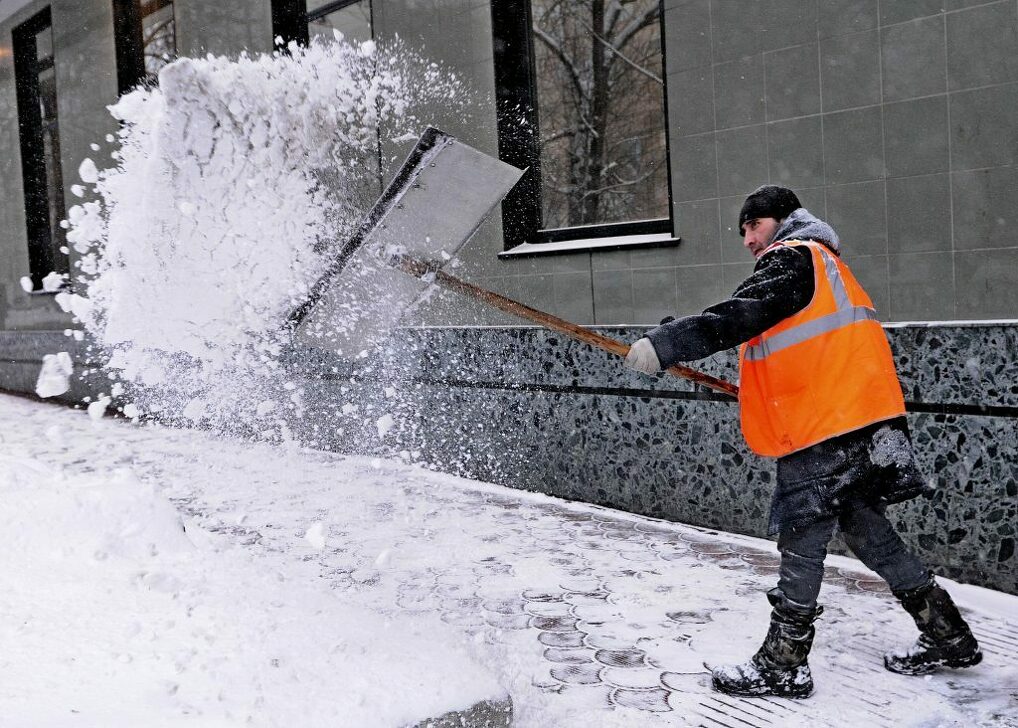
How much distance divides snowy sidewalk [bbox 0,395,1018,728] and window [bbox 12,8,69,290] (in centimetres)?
736

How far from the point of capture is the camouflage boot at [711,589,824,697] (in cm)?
311

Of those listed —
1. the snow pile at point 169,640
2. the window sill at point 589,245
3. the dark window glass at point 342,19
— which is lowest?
the snow pile at point 169,640

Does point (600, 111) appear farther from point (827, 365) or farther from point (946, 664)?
point (946, 664)

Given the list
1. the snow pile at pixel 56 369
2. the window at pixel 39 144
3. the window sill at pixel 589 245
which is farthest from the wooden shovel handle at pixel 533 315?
the window at pixel 39 144

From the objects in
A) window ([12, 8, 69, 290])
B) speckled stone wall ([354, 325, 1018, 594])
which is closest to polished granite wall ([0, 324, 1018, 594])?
speckled stone wall ([354, 325, 1018, 594])

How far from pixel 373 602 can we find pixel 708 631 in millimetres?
1380

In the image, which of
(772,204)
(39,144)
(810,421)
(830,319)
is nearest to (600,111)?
(772,204)

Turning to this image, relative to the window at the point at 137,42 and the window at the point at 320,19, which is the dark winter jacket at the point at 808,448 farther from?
the window at the point at 137,42

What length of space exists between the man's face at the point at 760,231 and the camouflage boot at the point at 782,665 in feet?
3.72

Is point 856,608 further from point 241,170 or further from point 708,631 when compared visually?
point 241,170

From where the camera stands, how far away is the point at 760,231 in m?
3.29

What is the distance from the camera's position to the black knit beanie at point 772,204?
10.7 feet

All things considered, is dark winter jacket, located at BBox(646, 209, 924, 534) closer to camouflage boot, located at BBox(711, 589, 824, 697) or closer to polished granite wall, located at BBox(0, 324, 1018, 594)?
camouflage boot, located at BBox(711, 589, 824, 697)

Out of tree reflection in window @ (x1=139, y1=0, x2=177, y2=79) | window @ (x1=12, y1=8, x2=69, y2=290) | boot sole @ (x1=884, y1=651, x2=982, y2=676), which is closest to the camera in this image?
boot sole @ (x1=884, y1=651, x2=982, y2=676)
